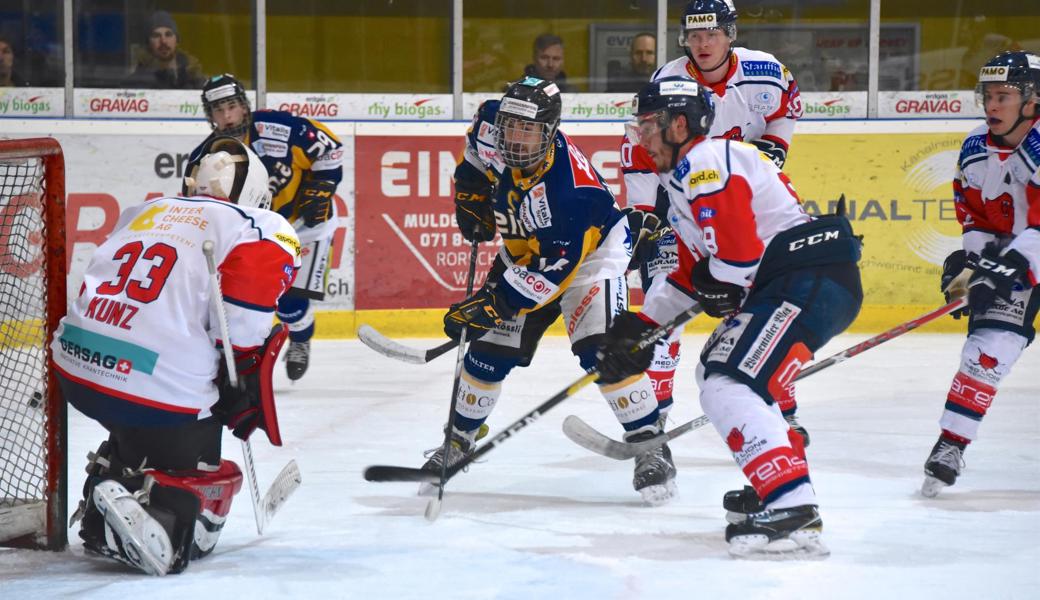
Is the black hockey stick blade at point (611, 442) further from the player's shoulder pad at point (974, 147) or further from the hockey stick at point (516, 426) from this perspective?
the player's shoulder pad at point (974, 147)

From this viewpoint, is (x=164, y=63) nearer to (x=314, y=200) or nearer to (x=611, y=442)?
(x=314, y=200)

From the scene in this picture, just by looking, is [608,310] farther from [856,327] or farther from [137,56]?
[137,56]

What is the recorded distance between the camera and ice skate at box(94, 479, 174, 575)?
2.61m

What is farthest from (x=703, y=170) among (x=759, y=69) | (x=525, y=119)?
(x=759, y=69)

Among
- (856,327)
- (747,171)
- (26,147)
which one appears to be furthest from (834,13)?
(26,147)

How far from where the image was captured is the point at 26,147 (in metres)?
2.85

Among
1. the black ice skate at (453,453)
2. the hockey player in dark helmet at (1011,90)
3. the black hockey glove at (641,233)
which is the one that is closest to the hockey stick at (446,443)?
the black ice skate at (453,453)

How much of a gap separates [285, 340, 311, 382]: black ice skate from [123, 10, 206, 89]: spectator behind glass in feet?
6.44

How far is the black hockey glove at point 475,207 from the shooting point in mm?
3990

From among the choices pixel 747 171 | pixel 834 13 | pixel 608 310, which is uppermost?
pixel 834 13

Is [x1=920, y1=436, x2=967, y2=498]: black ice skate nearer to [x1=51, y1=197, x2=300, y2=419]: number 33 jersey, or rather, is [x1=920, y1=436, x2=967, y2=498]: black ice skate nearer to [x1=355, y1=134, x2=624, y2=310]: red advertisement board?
[x1=51, y1=197, x2=300, y2=419]: number 33 jersey

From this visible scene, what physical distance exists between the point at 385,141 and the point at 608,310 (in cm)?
313

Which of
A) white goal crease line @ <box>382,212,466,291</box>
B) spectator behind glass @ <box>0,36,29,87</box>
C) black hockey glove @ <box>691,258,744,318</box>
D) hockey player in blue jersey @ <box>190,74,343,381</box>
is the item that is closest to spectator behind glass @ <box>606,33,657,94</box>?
white goal crease line @ <box>382,212,466,291</box>

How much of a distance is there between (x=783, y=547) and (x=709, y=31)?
1833mm
